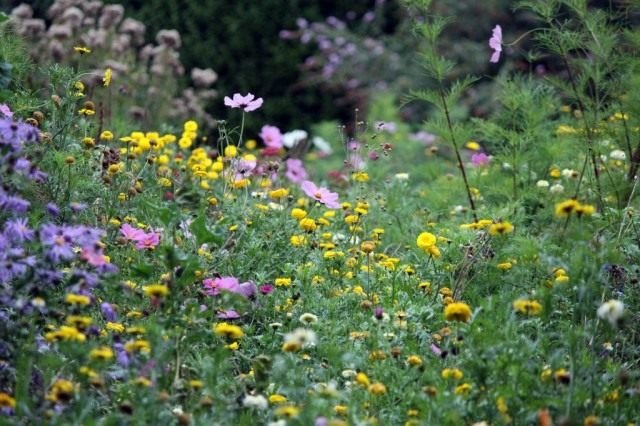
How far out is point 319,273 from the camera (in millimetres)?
3678

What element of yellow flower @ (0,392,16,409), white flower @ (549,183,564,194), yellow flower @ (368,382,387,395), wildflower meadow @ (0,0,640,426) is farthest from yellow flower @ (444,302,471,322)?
white flower @ (549,183,564,194)

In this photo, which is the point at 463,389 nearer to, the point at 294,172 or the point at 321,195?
the point at 321,195

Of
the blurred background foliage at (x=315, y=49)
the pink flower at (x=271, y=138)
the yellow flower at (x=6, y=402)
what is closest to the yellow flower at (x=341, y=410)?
the yellow flower at (x=6, y=402)

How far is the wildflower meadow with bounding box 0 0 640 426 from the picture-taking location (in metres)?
2.72

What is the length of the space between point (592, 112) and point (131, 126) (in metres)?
2.27

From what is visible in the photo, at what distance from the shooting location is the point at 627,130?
4.27 meters

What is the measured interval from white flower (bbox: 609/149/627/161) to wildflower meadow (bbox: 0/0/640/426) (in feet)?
0.08

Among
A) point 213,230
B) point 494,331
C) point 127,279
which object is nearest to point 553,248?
point 494,331

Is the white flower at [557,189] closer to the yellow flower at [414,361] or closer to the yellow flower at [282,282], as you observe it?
the yellow flower at [282,282]

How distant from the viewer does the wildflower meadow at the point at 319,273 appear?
2.72 m

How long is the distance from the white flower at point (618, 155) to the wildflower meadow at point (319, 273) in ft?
0.08

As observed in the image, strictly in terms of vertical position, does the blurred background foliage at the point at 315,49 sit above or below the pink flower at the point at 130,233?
below

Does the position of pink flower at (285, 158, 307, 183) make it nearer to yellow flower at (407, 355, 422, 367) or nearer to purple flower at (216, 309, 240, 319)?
purple flower at (216, 309, 240, 319)

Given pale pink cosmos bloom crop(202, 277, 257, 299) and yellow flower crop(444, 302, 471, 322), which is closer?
yellow flower crop(444, 302, 471, 322)
